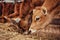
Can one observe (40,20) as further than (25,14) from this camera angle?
No

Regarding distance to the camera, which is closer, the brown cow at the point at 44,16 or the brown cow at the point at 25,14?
the brown cow at the point at 44,16

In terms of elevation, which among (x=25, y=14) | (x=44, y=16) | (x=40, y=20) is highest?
(x=44, y=16)

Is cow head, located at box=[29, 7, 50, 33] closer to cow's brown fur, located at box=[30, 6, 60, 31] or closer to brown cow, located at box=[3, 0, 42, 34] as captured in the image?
cow's brown fur, located at box=[30, 6, 60, 31]

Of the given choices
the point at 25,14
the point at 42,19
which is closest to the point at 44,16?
the point at 42,19

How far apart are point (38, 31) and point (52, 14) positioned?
1.68 ft

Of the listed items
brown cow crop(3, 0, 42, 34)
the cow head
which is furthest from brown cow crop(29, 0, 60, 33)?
brown cow crop(3, 0, 42, 34)

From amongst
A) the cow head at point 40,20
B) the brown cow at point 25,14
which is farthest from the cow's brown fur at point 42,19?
the brown cow at point 25,14

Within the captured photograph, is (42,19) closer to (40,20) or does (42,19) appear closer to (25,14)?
(40,20)

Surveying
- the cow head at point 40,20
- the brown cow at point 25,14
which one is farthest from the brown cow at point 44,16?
the brown cow at point 25,14

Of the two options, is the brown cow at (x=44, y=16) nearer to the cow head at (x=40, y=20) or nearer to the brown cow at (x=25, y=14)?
the cow head at (x=40, y=20)

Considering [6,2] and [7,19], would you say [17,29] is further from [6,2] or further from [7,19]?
[6,2]

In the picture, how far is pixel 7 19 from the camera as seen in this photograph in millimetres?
5230

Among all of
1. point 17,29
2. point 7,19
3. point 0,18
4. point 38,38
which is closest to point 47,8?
point 38,38

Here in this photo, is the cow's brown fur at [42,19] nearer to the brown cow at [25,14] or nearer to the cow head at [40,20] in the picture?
the cow head at [40,20]
